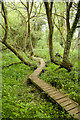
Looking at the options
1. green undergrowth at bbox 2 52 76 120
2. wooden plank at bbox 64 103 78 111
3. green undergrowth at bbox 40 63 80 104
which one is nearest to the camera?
green undergrowth at bbox 2 52 76 120

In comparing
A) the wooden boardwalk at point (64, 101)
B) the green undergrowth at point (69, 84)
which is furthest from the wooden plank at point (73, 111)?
the green undergrowth at point (69, 84)

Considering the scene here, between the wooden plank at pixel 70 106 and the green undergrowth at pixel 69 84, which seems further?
the green undergrowth at pixel 69 84

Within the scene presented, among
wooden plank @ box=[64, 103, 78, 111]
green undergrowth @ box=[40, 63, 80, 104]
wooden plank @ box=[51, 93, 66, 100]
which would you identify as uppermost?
wooden plank @ box=[64, 103, 78, 111]

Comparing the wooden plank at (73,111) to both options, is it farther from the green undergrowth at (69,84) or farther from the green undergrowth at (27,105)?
the green undergrowth at (69,84)

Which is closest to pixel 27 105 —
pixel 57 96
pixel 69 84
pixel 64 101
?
pixel 57 96

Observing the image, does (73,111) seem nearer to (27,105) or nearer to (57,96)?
(57,96)

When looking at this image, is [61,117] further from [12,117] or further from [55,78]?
[55,78]

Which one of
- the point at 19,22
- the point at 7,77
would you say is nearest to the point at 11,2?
the point at 19,22

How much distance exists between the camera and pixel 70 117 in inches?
142

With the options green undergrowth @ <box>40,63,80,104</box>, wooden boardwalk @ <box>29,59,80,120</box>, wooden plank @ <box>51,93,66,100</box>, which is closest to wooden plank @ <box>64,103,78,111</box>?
wooden boardwalk @ <box>29,59,80,120</box>

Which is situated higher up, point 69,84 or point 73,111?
point 73,111

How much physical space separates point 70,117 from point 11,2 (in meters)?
10.1

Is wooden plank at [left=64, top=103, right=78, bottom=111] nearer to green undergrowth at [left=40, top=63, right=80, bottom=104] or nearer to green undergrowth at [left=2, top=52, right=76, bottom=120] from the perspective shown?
green undergrowth at [left=2, top=52, right=76, bottom=120]

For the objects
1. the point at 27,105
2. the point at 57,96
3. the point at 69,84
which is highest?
the point at 27,105
